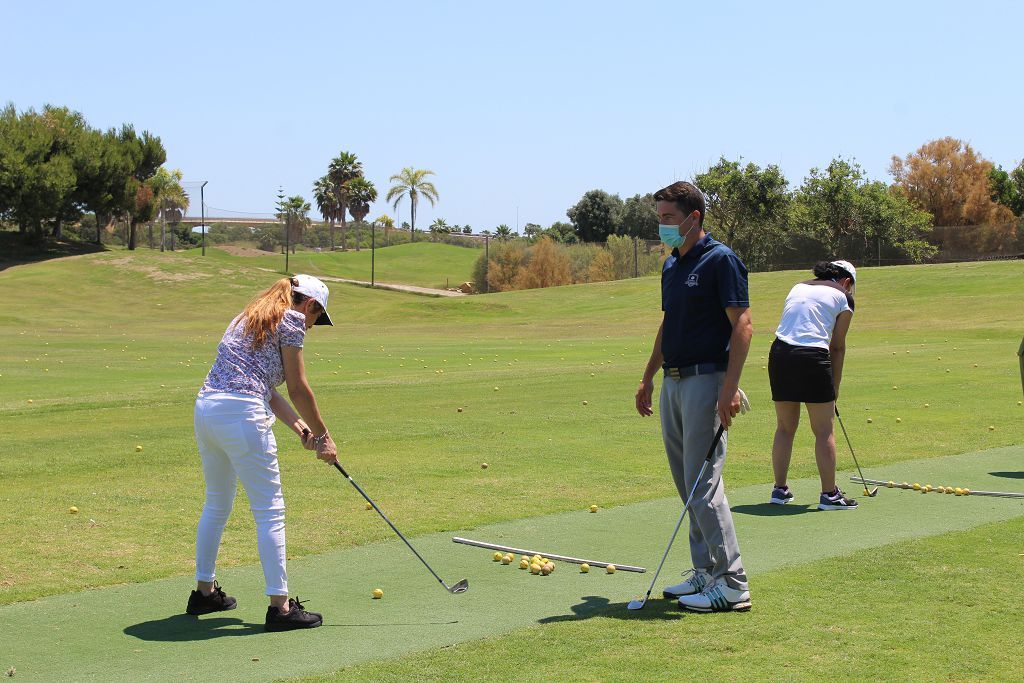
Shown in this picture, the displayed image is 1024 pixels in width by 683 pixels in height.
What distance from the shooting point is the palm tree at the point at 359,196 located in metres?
123

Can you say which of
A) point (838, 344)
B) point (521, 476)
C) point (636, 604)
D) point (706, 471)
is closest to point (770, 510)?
point (838, 344)

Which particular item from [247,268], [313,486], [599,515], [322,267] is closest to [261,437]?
[599,515]

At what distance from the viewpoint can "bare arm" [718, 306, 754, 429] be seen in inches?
254

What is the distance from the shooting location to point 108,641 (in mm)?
6168

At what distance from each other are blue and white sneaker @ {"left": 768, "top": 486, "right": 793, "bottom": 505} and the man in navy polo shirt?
3.33 metres

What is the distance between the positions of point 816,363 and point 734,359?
3.52 m

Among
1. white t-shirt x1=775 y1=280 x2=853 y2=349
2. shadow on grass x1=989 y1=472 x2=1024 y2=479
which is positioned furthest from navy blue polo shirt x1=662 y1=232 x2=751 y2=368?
shadow on grass x1=989 y1=472 x2=1024 y2=479

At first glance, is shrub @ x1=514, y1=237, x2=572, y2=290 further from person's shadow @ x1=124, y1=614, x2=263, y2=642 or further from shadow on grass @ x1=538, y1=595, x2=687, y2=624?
person's shadow @ x1=124, y1=614, x2=263, y2=642

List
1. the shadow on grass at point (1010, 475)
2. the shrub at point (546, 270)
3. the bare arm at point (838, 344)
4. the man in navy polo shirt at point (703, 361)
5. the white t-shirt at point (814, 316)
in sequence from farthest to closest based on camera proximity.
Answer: the shrub at point (546, 270)
the shadow on grass at point (1010, 475)
the bare arm at point (838, 344)
the white t-shirt at point (814, 316)
the man in navy polo shirt at point (703, 361)

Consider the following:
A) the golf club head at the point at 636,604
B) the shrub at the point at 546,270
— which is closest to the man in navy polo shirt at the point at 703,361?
the golf club head at the point at 636,604

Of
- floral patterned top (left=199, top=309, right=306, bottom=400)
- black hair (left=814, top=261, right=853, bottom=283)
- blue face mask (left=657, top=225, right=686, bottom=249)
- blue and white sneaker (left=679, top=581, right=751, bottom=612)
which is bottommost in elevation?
blue and white sneaker (left=679, top=581, right=751, bottom=612)

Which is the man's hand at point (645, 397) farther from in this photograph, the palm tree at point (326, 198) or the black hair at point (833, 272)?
the palm tree at point (326, 198)

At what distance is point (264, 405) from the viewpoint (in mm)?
6418

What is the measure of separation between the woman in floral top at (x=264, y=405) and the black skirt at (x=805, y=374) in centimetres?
470
